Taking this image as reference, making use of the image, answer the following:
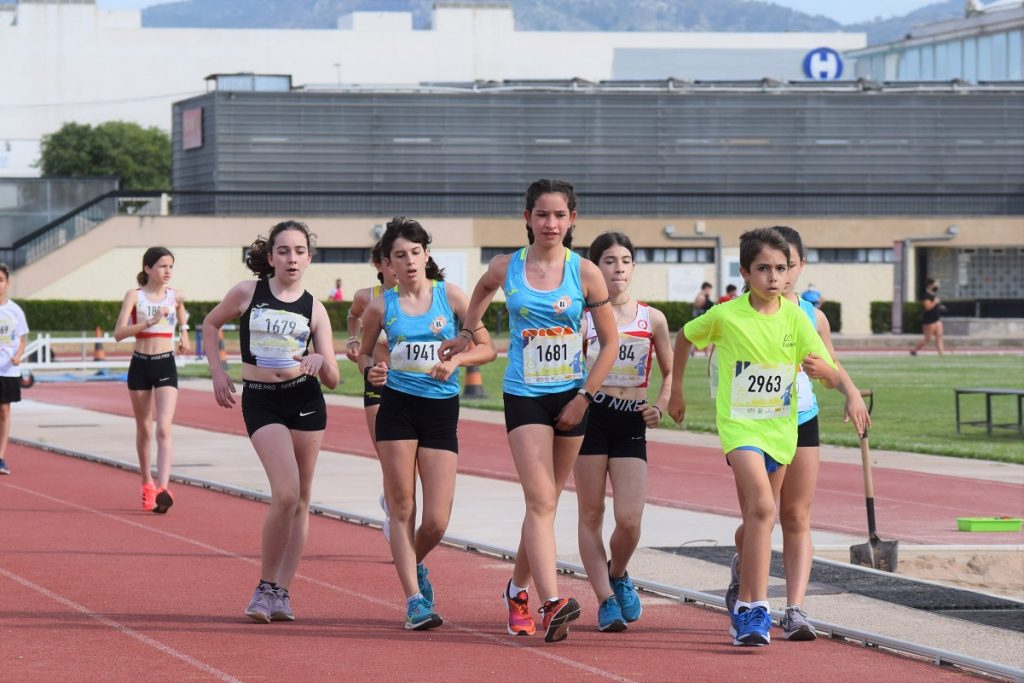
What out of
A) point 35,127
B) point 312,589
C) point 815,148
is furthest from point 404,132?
point 312,589

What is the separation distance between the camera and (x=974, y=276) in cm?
7019

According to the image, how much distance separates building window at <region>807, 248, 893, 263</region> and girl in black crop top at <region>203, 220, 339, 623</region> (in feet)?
199

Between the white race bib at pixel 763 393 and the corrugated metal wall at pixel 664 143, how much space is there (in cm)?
6264

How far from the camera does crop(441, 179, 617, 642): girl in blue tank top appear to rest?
26.0 ft

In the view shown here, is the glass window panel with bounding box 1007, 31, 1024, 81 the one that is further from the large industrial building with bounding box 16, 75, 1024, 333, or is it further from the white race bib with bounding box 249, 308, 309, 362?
→ the white race bib with bounding box 249, 308, 309, 362

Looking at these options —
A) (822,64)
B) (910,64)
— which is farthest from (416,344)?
(910,64)

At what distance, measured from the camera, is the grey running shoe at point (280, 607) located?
8.69 metres

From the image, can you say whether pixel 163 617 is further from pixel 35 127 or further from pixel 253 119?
pixel 35 127

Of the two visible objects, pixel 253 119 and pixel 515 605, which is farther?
pixel 253 119

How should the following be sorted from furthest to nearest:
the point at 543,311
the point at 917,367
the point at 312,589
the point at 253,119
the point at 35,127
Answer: the point at 35,127 < the point at 253,119 < the point at 917,367 < the point at 312,589 < the point at 543,311

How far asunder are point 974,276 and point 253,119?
3031cm

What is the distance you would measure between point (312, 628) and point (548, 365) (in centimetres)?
188

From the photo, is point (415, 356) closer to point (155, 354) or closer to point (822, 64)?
point (155, 354)

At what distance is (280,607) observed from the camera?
343 inches
